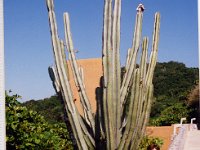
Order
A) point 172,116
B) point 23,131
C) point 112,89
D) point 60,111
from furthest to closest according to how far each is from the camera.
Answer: point 60,111 < point 172,116 < point 23,131 < point 112,89

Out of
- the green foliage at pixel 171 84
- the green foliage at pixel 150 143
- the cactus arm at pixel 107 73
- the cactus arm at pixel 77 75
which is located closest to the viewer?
the cactus arm at pixel 107 73

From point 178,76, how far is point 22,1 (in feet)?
39.1

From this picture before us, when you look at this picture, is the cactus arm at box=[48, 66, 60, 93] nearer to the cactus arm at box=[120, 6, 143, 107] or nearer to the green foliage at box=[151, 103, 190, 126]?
the cactus arm at box=[120, 6, 143, 107]

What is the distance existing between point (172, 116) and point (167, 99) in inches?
102

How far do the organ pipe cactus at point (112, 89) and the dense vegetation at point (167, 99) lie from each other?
18.6 ft

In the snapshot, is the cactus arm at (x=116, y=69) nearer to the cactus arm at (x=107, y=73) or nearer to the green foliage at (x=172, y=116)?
the cactus arm at (x=107, y=73)

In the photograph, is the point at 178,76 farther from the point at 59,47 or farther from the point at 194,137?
the point at 59,47

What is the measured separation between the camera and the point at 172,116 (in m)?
9.27

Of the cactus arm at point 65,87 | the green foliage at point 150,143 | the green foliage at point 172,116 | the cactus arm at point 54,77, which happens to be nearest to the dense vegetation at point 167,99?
the green foliage at point 172,116

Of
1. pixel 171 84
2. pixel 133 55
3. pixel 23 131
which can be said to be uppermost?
pixel 133 55

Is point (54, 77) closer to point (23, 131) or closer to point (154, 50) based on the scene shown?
point (154, 50)

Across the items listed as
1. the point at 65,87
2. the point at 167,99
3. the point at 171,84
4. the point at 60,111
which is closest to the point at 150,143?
the point at 65,87

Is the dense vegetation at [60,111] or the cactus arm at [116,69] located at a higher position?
the cactus arm at [116,69]

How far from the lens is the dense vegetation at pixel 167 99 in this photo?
938 cm
